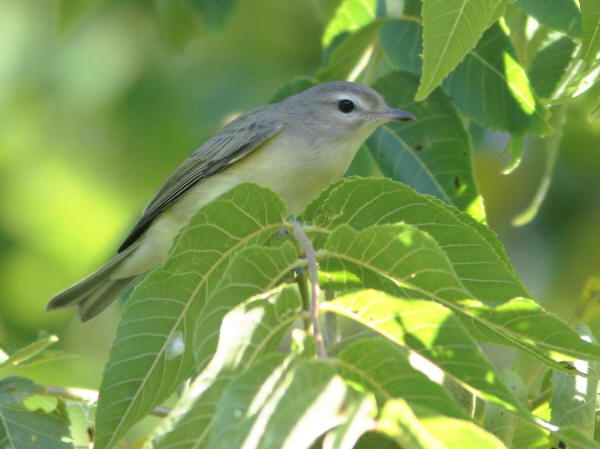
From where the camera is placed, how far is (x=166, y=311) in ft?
6.43

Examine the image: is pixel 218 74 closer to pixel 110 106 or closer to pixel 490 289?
pixel 110 106

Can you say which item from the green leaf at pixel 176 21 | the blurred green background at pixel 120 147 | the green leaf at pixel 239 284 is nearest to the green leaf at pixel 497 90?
the green leaf at pixel 239 284

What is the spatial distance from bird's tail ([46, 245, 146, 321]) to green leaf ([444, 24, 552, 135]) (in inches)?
83.6

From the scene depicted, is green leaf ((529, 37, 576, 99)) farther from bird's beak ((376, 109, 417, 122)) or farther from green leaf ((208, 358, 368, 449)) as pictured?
green leaf ((208, 358, 368, 449))

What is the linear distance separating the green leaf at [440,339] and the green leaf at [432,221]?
290 mm

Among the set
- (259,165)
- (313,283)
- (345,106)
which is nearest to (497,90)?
(345,106)

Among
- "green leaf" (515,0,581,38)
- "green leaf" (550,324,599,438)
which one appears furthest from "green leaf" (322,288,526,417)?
"green leaf" (515,0,581,38)

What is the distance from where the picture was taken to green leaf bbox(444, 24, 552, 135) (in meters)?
3.03

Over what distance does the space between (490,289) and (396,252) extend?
29 centimetres

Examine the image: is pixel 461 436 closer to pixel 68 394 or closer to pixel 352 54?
pixel 68 394

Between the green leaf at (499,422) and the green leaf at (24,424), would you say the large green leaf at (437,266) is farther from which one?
the green leaf at (24,424)

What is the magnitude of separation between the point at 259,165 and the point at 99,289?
1.19m

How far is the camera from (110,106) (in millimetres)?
6812

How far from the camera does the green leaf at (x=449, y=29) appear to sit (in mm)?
2195
